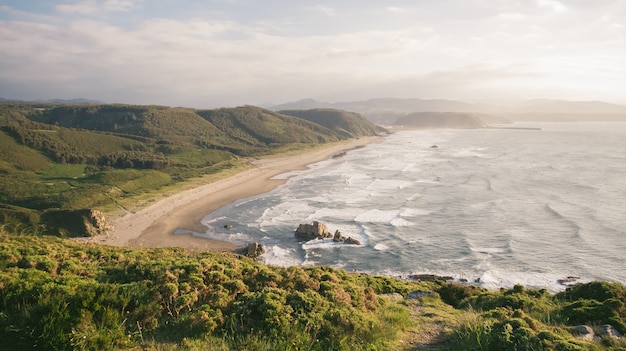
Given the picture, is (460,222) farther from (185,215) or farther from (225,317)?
(225,317)

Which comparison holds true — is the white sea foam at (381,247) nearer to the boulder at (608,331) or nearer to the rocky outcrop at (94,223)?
the boulder at (608,331)

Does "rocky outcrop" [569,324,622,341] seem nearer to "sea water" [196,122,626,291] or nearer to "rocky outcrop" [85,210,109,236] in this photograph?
"sea water" [196,122,626,291]

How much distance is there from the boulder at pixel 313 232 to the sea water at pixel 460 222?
1279mm

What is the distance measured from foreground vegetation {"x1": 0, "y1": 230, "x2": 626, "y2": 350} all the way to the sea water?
19.1 metres

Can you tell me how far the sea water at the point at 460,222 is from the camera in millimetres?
30781

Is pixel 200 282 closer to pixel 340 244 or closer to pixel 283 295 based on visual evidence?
pixel 283 295

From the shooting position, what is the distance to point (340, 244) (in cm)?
3791

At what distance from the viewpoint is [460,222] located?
42719 millimetres

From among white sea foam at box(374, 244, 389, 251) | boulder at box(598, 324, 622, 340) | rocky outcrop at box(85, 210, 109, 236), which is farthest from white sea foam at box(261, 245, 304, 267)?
boulder at box(598, 324, 622, 340)

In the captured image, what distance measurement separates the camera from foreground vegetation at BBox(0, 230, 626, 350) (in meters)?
7.56

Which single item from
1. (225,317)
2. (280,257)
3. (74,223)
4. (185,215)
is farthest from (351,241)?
(74,223)

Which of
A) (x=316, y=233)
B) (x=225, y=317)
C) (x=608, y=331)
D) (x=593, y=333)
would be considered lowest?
(x=316, y=233)

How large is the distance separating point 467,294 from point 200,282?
13941 millimetres

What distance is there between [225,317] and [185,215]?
46.5 metres
